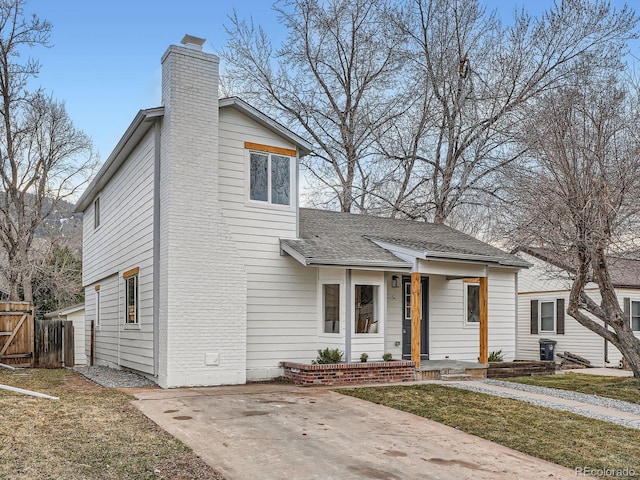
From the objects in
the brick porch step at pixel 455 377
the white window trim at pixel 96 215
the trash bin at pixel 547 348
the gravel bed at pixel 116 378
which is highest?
the white window trim at pixel 96 215

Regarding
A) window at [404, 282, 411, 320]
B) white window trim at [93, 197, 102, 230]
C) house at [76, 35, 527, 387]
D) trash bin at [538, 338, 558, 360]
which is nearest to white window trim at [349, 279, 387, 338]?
house at [76, 35, 527, 387]

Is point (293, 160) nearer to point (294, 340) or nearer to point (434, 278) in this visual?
point (294, 340)

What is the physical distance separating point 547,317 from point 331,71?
42.1 ft

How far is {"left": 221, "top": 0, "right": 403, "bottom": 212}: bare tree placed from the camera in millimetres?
23000

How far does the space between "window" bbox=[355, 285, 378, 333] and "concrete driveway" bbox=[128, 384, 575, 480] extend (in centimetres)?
326

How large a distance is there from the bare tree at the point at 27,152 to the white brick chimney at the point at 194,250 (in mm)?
15393

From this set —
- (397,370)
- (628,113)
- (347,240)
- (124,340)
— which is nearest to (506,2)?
(628,113)

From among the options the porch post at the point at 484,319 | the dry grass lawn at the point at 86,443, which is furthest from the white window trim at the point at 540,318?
the dry grass lawn at the point at 86,443

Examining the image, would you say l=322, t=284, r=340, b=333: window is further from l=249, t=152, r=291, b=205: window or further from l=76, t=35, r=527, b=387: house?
l=249, t=152, r=291, b=205: window

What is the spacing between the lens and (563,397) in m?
10.7

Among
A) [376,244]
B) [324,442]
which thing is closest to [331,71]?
[376,244]

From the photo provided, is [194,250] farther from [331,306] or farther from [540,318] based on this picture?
[540,318]

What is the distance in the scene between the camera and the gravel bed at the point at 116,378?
1095 centimetres

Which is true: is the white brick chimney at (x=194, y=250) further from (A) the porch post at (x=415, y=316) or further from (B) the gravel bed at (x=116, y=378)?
(A) the porch post at (x=415, y=316)
